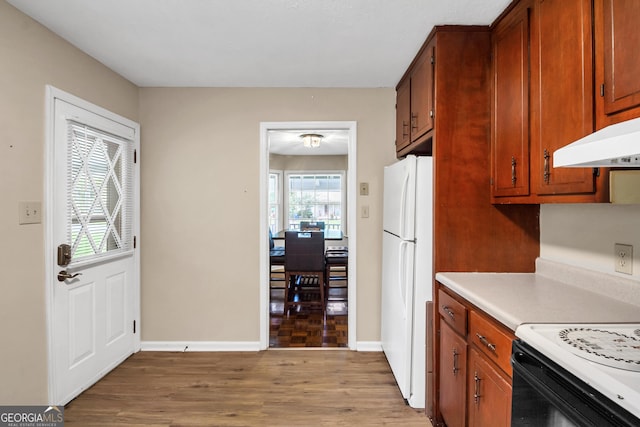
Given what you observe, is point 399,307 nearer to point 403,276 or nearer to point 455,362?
point 403,276

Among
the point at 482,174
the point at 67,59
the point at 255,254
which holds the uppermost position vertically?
the point at 67,59

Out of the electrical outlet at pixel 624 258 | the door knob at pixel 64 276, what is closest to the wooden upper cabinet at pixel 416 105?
the electrical outlet at pixel 624 258

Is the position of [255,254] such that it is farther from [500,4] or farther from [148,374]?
[500,4]

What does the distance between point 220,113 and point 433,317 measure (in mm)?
2356

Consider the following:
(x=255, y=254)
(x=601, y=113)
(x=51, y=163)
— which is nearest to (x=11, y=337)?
(x=51, y=163)

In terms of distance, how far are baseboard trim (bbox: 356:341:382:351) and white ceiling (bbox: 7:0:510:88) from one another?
2.25m

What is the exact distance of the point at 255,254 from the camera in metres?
2.94

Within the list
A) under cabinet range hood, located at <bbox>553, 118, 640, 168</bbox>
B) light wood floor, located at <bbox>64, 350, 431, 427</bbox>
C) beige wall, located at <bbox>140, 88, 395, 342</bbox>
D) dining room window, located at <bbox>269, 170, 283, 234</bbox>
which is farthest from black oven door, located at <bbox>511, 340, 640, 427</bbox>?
dining room window, located at <bbox>269, 170, 283, 234</bbox>

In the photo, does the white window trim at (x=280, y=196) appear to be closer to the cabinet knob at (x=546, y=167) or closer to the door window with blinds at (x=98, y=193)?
A: the door window with blinds at (x=98, y=193)

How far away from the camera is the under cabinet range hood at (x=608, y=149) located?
807mm

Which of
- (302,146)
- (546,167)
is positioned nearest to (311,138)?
(302,146)

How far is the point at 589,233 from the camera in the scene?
162 centimetres

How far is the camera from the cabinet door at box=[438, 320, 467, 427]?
1603mm

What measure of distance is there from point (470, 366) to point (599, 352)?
0.68 metres
